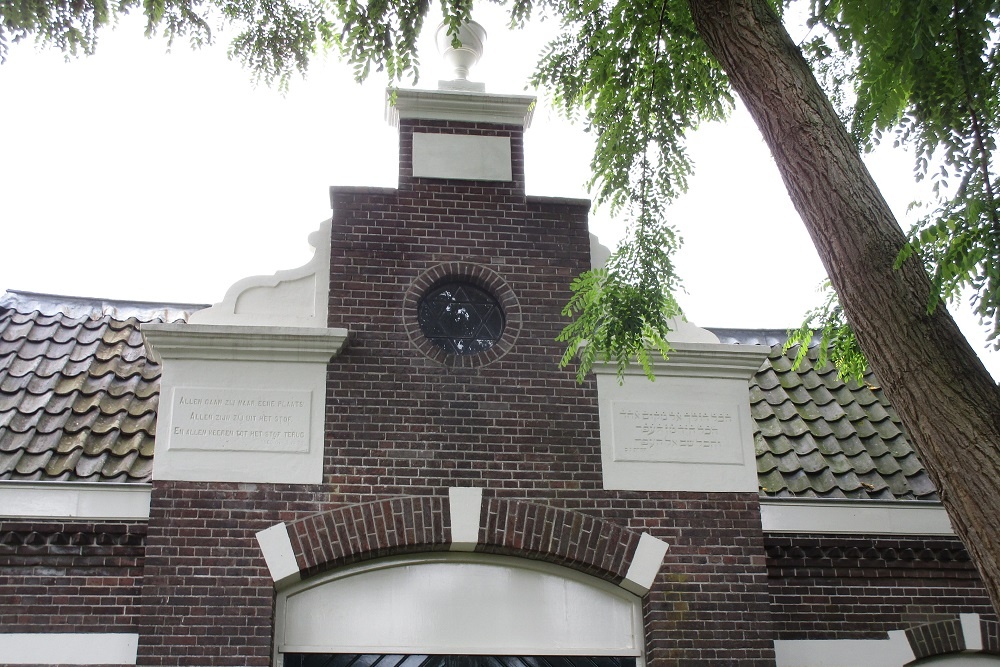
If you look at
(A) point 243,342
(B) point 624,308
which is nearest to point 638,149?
(B) point 624,308

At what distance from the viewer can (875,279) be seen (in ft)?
18.7

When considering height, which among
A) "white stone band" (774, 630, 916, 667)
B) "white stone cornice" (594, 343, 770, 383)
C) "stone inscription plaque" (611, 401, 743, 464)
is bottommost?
"white stone band" (774, 630, 916, 667)

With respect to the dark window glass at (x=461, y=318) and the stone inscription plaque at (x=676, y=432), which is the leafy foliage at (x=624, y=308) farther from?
the dark window glass at (x=461, y=318)

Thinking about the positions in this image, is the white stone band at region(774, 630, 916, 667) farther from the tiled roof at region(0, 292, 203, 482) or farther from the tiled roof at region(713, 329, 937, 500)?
the tiled roof at region(0, 292, 203, 482)

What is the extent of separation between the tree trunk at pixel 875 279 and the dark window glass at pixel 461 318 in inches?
140

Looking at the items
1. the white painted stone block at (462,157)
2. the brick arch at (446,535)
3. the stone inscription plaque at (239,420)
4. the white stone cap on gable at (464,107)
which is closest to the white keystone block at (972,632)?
the brick arch at (446,535)

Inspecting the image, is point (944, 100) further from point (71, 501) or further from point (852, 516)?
point (71, 501)

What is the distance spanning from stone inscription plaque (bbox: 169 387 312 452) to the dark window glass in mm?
1289

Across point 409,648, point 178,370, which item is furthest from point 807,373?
point 178,370

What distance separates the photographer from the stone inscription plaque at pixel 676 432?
367 inches

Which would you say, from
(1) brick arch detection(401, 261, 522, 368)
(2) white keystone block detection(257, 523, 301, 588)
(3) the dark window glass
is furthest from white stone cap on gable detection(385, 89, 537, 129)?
(2) white keystone block detection(257, 523, 301, 588)

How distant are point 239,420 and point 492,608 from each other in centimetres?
261

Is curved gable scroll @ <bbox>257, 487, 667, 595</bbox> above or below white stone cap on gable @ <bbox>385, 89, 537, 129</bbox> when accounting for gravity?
below

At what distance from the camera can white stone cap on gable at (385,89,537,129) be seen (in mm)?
10273
